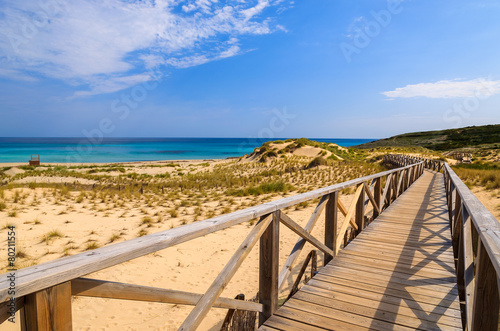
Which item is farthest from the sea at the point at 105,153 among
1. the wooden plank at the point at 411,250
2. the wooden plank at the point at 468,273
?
the wooden plank at the point at 468,273

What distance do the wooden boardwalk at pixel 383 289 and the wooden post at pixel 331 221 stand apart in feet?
0.86

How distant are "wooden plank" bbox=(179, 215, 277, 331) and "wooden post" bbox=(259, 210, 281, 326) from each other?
0.13 m

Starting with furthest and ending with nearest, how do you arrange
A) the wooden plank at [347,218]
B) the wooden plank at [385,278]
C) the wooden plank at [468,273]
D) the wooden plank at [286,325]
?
1. the wooden plank at [347,218]
2. the wooden plank at [385,278]
3. the wooden plank at [286,325]
4. the wooden plank at [468,273]

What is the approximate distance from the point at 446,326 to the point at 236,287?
11.8 ft

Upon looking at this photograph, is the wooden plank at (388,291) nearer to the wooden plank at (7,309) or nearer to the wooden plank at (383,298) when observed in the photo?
the wooden plank at (383,298)

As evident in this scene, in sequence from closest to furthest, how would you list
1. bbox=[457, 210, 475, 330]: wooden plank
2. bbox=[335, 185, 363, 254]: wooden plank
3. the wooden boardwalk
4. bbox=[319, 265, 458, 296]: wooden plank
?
1. bbox=[457, 210, 475, 330]: wooden plank
2. the wooden boardwalk
3. bbox=[319, 265, 458, 296]: wooden plank
4. bbox=[335, 185, 363, 254]: wooden plank

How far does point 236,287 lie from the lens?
5.48 metres

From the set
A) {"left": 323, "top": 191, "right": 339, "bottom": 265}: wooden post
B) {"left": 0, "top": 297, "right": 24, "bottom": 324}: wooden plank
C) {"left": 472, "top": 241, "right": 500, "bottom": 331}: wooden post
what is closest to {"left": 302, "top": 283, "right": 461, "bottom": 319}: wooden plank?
{"left": 323, "top": 191, "right": 339, "bottom": 265}: wooden post

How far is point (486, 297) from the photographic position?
5.94ft

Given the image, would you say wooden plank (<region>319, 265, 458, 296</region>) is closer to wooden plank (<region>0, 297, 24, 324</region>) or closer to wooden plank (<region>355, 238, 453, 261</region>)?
wooden plank (<region>355, 238, 453, 261</region>)

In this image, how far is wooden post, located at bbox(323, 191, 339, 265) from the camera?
406cm

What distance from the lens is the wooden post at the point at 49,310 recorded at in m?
1.10

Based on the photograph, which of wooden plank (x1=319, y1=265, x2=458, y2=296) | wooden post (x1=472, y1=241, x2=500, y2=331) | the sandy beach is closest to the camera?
wooden post (x1=472, y1=241, x2=500, y2=331)

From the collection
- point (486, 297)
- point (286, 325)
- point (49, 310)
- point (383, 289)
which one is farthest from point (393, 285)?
point (49, 310)
